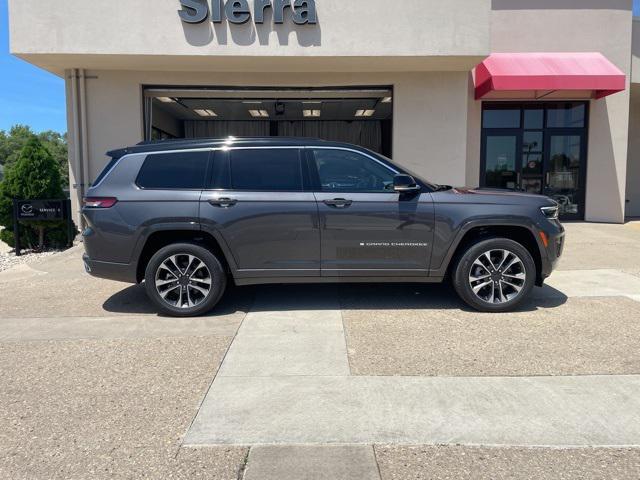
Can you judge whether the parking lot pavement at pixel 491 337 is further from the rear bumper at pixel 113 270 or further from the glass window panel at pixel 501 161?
the glass window panel at pixel 501 161

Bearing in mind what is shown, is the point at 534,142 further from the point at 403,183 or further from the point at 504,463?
the point at 504,463

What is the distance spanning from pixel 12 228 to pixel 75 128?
274cm

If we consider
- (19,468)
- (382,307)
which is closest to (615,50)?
(382,307)

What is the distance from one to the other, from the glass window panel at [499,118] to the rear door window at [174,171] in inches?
414

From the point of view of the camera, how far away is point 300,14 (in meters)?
10.4

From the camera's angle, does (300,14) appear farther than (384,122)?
No

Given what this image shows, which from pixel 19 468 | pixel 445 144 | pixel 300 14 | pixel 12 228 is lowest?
pixel 19 468

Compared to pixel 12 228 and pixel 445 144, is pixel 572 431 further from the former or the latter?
pixel 12 228

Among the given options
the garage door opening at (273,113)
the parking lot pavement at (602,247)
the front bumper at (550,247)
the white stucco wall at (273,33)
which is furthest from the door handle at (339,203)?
the garage door opening at (273,113)

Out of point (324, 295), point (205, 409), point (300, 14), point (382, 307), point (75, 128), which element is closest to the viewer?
point (205, 409)

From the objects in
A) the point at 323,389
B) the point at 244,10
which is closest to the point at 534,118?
the point at 244,10

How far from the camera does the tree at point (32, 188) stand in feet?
33.2

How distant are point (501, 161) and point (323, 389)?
1194 cm

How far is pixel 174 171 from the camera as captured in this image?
18.4 feet
